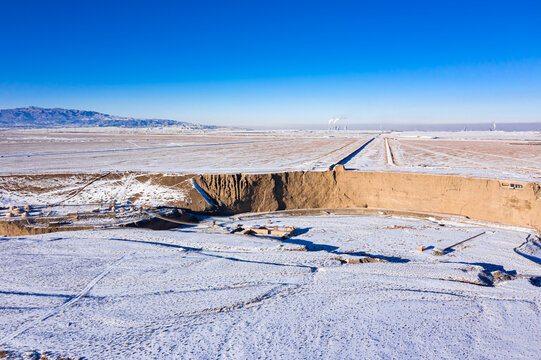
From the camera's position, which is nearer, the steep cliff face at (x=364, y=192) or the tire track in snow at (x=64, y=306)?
the tire track in snow at (x=64, y=306)

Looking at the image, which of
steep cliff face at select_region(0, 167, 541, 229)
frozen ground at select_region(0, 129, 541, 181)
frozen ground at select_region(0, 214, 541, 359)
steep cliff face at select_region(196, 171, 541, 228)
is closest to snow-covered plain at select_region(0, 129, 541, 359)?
frozen ground at select_region(0, 214, 541, 359)

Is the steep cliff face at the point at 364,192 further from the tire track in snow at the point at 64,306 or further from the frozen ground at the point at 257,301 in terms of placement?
the tire track in snow at the point at 64,306

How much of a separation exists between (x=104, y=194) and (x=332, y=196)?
18.4 m

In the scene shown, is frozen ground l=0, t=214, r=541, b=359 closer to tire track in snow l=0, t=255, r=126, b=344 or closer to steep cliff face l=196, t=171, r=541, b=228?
tire track in snow l=0, t=255, r=126, b=344

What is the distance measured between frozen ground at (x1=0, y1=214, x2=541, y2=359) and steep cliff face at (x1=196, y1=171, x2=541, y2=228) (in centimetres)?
707

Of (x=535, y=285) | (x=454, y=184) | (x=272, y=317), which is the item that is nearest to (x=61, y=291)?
(x=272, y=317)

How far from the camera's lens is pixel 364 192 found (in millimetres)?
24516

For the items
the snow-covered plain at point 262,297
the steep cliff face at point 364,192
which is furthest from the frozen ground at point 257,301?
the steep cliff face at point 364,192

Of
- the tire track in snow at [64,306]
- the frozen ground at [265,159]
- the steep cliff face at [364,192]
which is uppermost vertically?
the frozen ground at [265,159]

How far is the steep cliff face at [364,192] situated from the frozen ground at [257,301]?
278 inches

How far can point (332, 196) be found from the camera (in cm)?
2467

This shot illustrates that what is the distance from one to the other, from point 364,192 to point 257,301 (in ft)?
58.5

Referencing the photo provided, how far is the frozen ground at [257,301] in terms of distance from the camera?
23.5 feet

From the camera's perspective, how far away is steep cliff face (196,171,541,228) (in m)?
20.0
